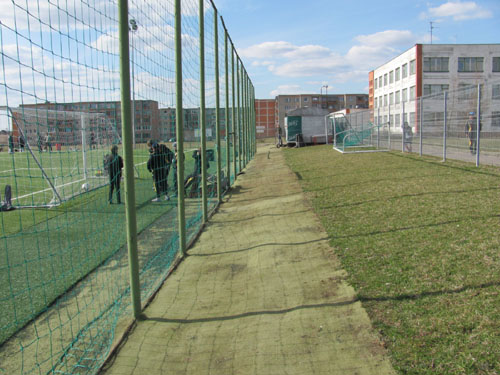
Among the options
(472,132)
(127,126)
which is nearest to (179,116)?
(127,126)

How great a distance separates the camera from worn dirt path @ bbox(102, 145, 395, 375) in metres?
2.99

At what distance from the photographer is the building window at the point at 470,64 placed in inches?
1832

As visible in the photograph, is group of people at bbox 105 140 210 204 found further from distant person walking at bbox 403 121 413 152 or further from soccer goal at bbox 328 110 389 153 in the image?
soccer goal at bbox 328 110 389 153

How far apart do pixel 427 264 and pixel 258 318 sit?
1.73 m

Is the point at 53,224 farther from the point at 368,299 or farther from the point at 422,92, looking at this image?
the point at 422,92

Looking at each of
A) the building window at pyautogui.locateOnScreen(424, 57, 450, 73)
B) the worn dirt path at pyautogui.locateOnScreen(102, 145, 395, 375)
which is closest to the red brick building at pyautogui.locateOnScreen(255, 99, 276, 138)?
the building window at pyautogui.locateOnScreen(424, 57, 450, 73)

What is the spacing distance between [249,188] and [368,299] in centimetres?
820

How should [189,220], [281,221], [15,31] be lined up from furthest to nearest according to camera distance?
[189,220] < [281,221] < [15,31]

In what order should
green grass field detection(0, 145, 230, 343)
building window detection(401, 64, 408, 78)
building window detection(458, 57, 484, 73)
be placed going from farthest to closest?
building window detection(401, 64, 408, 78), building window detection(458, 57, 484, 73), green grass field detection(0, 145, 230, 343)

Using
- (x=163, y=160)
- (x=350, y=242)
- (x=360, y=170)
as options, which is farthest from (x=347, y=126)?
(x=350, y=242)

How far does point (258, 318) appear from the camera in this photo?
3.66 metres

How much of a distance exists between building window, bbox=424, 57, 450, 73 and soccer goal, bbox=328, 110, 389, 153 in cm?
2403

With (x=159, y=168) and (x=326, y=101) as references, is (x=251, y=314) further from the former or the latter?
(x=326, y=101)

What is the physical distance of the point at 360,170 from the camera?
12141 millimetres
